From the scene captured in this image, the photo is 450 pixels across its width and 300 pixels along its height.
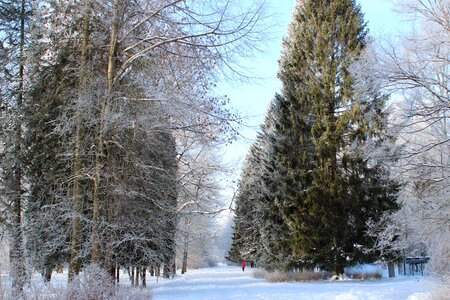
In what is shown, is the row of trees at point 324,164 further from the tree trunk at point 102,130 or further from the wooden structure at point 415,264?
the tree trunk at point 102,130

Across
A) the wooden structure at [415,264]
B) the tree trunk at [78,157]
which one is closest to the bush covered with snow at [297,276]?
the wooden structure at [415,264]

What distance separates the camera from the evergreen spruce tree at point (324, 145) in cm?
1972

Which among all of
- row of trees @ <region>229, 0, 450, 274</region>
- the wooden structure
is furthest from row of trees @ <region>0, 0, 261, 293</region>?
the wooden structure

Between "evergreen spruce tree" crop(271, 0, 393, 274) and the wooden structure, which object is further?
the wooden structure

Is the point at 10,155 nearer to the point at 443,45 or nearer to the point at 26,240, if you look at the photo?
the point at 26,240

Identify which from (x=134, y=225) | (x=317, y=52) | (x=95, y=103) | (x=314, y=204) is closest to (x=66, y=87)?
(x=95, y=103)

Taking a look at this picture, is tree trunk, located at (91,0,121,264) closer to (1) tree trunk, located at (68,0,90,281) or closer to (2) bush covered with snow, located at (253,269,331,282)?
(1) tree trunk, located at (68,0,90,281)

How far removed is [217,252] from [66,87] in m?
80.1

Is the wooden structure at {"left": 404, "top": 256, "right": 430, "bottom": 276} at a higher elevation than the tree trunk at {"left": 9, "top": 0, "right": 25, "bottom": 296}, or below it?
below

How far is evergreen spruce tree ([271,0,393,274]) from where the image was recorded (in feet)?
64.7

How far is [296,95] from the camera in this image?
22062 millimetres

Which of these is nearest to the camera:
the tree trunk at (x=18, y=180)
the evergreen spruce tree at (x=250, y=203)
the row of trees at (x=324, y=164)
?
the tree trunk at (x=18, y=180)

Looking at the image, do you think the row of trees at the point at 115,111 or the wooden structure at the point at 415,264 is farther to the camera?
the wooden structure at the point at 415,264

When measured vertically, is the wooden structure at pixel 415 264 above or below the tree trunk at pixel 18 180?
below
